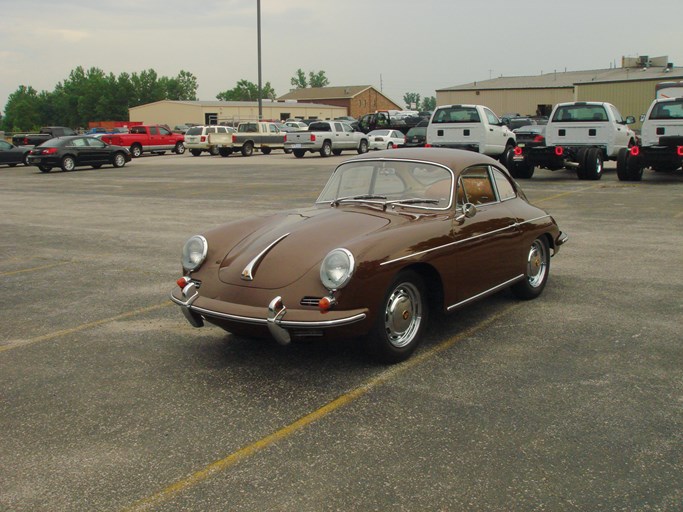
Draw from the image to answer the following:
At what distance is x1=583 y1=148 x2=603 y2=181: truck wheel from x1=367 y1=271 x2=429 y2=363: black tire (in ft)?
50.0

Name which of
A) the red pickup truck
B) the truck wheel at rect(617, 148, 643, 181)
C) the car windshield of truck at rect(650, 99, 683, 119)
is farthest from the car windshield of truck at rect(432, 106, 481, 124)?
the red pickup truck

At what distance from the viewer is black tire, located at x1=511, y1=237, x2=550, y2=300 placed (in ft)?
22.5

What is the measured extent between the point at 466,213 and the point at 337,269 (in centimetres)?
156

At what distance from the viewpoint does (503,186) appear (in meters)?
6.83

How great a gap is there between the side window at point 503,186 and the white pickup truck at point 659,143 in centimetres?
1258

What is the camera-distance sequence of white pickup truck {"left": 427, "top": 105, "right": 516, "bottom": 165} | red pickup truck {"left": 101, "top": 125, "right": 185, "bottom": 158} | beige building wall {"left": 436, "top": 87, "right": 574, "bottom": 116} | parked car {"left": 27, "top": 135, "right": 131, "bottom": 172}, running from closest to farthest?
white pickup truck {"left": 427, "top": 105, "right": 516, "bottom": 165}
parked car {"left": 27, "top": 135, "right": 131, "bottom": 172}
red pickup truck {"left": 101, "top": 125, "right": 185, "bottom": 158}
beige building wall {"left": 436, "top": 87, "right": 574, "bottom": 116}

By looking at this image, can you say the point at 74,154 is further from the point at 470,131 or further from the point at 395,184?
the point at 395,184

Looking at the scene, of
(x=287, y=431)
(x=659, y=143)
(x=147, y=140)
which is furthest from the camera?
(x=147, y=140)

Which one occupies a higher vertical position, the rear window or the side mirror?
the rear window

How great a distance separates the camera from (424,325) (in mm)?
5449

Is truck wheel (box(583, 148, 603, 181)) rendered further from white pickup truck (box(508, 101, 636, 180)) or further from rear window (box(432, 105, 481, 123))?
rear window (box(432, 105, 481, 123))

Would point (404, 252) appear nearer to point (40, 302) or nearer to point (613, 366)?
point (613, 366)

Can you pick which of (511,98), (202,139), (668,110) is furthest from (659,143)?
(511,98)

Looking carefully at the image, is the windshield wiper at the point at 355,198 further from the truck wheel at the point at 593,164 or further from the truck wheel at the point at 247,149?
the truck wheel at the point at 247,149
